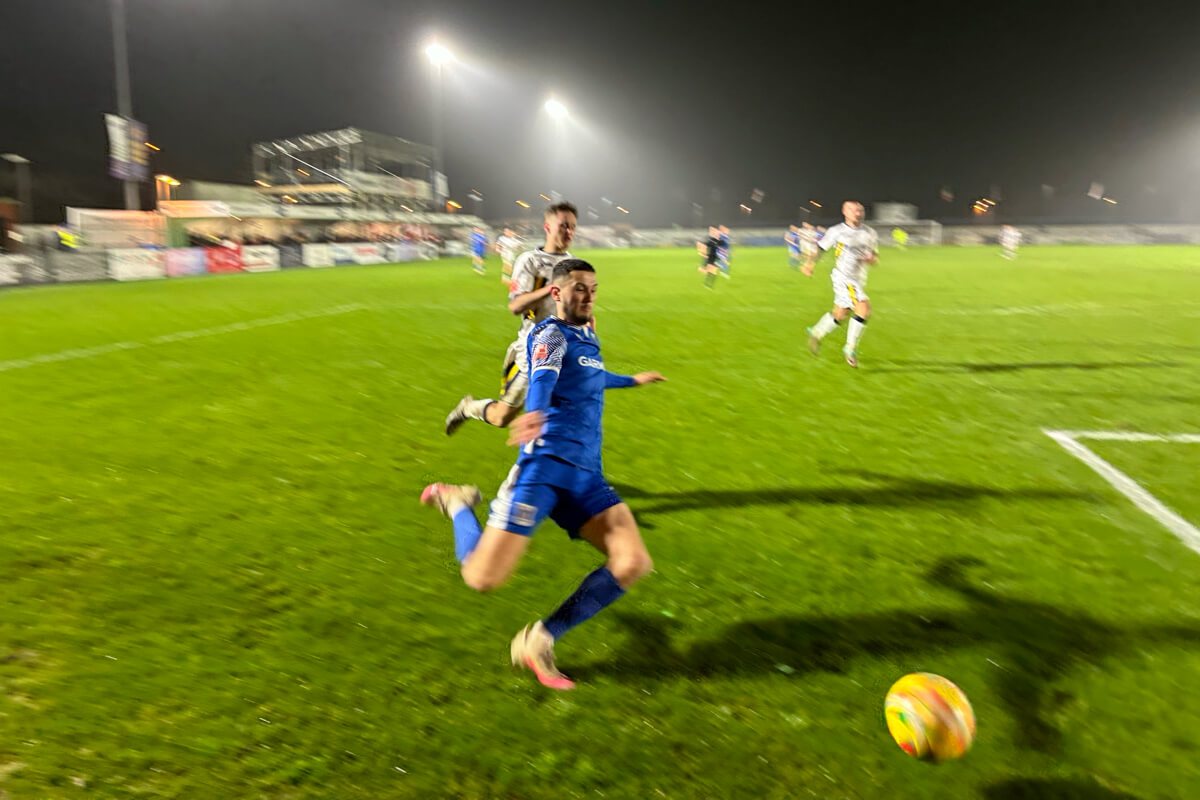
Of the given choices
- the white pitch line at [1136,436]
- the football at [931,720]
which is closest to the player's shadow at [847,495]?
the white pitch line at [1136,436]

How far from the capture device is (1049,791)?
2.79 meters

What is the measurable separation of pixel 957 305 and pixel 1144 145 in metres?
84.8

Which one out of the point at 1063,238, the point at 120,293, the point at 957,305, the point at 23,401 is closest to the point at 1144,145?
the point at 1063,238

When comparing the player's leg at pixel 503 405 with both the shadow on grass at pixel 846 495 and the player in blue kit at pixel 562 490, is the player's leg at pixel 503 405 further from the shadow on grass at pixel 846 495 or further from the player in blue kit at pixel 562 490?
the shadow on grass at pixel 846 495

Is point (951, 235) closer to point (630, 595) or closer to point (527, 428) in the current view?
point (630, 595)

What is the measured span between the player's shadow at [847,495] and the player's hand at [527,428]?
2236mm

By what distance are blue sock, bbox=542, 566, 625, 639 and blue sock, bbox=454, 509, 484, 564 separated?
1.80 feet

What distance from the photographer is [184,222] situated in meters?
42.9

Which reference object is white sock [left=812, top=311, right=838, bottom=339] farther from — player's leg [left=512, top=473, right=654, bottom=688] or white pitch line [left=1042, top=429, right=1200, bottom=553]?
player's leg [left=512, top=473, right=654, bottom=688]

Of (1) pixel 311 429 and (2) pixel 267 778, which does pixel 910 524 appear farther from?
(1) pixel 311 429

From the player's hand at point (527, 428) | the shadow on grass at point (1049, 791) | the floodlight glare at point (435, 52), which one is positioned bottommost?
the shadow on grass at point (1049, 791)

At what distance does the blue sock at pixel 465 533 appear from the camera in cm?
376

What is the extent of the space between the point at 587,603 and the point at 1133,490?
4784mm

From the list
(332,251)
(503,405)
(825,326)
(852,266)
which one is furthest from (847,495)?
(332,251)
